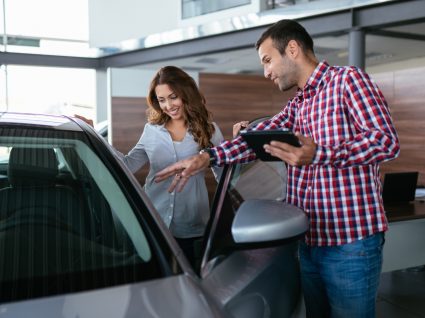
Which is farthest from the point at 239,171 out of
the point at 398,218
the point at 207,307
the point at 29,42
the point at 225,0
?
the point at 29,42

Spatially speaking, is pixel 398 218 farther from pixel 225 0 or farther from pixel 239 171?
pixel 225 0

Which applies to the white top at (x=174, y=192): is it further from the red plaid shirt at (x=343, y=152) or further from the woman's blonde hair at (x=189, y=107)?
the red plaid shirt at (x=343, y=152)

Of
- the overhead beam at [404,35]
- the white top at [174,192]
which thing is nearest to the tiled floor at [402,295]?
the white top at [174,192]

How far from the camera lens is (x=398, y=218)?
2658mm

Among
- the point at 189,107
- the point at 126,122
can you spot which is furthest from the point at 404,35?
the point at 189,107

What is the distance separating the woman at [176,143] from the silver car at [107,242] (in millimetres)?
467

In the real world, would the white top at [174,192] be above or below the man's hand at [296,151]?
below

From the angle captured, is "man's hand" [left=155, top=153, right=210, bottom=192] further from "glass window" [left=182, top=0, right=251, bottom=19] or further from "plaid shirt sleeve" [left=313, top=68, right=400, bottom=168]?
"glass window" [left=182, top=0, right=251, bottom=19]

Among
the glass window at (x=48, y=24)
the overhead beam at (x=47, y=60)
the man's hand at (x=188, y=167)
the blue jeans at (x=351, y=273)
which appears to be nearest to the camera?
the blue jeans at (x=351, y=273)

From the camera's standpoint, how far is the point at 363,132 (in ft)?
4.15

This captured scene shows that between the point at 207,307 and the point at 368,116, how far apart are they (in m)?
0.71

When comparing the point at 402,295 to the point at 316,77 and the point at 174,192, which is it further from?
the point at 316,77

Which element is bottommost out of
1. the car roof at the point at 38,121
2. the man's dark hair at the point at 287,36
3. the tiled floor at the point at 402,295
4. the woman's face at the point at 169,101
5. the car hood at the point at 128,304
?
the tiled floor at the point at 402,295

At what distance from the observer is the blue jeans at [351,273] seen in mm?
1376
